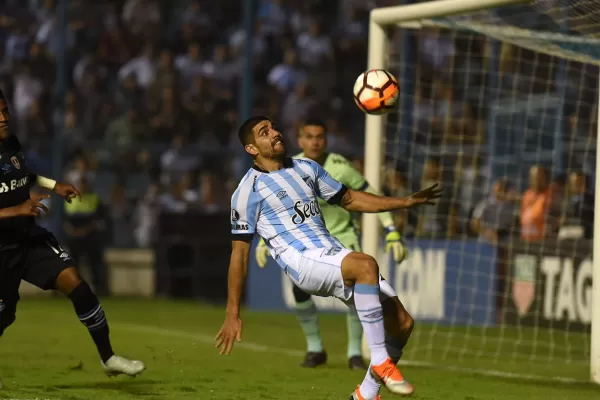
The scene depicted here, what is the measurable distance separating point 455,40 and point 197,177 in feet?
19.7

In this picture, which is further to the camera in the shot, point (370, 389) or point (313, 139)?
point (313, 139)

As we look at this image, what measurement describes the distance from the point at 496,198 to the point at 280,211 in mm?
8590

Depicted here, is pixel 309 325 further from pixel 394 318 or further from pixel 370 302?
pixel 370 302

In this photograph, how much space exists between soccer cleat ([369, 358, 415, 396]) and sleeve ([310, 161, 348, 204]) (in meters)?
1.29

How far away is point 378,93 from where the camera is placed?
811 cm

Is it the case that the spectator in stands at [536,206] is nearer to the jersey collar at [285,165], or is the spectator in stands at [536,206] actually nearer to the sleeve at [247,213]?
the jersey collar at [285,165]

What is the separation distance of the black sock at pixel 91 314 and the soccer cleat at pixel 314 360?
92.6 inches

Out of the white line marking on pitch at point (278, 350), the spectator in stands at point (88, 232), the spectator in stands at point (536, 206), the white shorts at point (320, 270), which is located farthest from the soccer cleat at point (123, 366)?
the spectator in stands at point (88, 232)

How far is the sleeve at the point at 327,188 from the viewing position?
24.1ft

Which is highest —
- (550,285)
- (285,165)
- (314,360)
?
(285,165)

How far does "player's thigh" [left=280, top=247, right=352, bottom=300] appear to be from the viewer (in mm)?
6723

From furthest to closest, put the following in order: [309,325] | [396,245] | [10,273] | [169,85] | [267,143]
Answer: [169,85] → [309,325] → [396,245] → [10,273] → [267,143]

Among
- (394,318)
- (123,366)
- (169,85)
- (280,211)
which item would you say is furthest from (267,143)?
(169,85)

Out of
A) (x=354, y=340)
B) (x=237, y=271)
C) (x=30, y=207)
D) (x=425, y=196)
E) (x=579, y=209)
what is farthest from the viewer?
(x=579, y=209)
